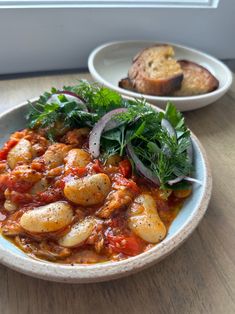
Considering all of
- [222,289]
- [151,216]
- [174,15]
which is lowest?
[222,289]

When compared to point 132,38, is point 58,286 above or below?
below

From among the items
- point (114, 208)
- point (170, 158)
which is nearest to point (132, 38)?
point (170, 158)

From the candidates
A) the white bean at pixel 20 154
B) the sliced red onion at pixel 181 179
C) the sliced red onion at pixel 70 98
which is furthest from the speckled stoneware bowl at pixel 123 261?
the sliced red onion at pixel 70 98

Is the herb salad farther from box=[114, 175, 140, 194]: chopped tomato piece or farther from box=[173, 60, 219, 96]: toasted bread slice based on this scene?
box=[173, 60, 219, 96]: toasted bread slice

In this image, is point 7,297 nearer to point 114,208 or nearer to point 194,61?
point 114,208

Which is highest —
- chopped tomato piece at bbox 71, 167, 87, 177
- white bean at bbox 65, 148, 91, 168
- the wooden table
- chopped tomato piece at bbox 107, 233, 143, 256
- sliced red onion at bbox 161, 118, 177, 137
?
sliced red onion at bbox 161, 118, 177, 137

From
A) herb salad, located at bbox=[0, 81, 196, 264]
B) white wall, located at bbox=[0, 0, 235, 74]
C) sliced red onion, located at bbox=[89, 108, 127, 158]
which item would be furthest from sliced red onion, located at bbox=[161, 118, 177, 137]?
white wall, located at bbox=[0, 0, 235, 74]
